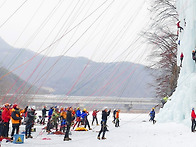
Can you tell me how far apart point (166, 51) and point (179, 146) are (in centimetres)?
2594

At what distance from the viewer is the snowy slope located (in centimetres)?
2132

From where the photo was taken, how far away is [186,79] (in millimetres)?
23094

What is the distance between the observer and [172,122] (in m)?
22.6

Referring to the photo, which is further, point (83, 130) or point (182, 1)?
point (182, 1)

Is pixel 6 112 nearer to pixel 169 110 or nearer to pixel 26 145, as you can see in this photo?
pixel 26 145

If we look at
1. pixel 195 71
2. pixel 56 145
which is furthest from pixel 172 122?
pixel 56 145

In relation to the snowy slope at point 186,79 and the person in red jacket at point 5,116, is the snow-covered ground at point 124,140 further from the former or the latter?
the snowy slope at point 186,79

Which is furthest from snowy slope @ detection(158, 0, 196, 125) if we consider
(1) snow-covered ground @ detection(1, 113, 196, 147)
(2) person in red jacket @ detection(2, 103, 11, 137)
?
(2) person in red jacket @ detection(2, 103, 11, 137)

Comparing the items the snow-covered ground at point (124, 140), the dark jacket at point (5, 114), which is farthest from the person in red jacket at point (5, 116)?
the snow-covered ground at point (124, 140)

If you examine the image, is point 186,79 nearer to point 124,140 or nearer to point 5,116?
point 124,140

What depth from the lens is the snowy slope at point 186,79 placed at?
21317mm

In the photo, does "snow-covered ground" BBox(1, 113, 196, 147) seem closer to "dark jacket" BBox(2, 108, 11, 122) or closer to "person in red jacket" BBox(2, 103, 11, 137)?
"person in red jacket" BBox(2, 103, 11, 137)

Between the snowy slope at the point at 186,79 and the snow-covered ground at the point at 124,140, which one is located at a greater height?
the snowy slope at the point at 186,79

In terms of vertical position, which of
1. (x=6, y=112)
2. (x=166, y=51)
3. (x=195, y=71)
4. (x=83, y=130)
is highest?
(x=166, y=51)
